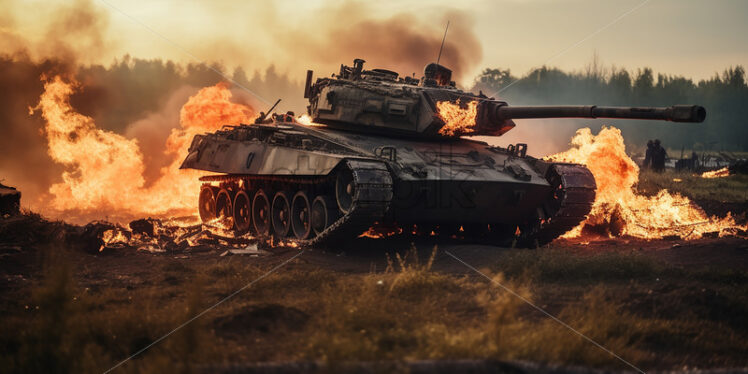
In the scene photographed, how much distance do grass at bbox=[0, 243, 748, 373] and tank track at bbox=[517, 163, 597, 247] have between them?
333 centimetres

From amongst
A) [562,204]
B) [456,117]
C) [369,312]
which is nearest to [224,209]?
[456,117]

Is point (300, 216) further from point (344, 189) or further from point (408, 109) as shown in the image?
point (408, 109)

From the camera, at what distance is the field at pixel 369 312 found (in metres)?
5.18

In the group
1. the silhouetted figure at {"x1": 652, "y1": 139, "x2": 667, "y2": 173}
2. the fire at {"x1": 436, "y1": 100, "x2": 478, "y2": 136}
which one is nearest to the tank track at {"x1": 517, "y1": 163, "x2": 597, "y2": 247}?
the fire at {"x1": 436, "y1": 100, "x2": 478, "y2": 136}

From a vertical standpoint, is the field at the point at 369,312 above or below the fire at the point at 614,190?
below

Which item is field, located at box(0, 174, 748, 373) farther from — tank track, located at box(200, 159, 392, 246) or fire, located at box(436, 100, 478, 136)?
fire, located at box(436, 100, 478, 136)

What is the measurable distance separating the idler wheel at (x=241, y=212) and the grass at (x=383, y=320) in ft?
20.9

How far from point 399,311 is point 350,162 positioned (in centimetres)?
424

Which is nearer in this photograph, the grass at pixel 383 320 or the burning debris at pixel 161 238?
the grass at pixel 383 320

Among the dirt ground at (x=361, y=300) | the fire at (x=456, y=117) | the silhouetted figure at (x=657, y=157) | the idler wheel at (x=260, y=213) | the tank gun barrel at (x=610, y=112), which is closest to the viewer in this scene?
the dirt ground at (x=361, y=300)

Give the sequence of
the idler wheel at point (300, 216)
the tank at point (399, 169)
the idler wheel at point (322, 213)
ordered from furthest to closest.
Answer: the idler wheel at point (300, 216)
the idler wheel at point (322, 213)
the tank at point (399, 169)

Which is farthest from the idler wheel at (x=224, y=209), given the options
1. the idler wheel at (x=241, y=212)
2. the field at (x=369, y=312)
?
the field at (x=369, y=312)

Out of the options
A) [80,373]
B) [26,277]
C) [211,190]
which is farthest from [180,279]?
[211,190]

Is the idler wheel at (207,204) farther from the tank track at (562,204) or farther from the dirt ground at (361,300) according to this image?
the tank track at (562,204)
